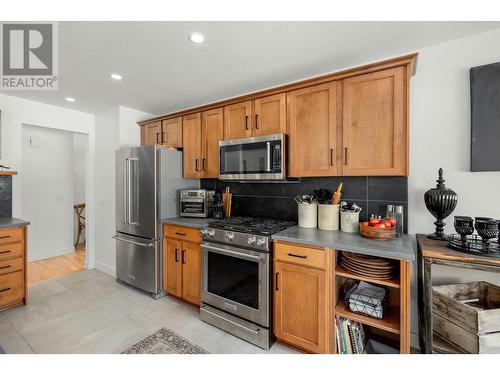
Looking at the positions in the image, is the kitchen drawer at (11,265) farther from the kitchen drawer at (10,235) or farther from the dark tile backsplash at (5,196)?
the dark tile backsplash at (5,196)

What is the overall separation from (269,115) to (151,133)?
6.19 feet

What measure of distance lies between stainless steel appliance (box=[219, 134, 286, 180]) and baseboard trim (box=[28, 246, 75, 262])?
387cm

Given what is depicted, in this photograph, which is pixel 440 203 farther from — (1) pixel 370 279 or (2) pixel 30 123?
(2) pixel 30 123

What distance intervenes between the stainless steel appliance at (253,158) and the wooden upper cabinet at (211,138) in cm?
18

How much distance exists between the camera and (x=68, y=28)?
1.64 metres

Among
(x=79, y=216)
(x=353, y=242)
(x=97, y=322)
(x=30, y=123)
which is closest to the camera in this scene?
(x=353, y=242)

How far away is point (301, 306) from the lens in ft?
5.92

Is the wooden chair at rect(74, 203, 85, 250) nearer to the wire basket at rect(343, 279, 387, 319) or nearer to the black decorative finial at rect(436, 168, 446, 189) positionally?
the wire basket at rect(343, 279, 387, 319)

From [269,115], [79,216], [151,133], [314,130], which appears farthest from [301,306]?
[79,216]

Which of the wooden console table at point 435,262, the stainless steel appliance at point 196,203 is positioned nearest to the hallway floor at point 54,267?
the stainless steel appliance at point 196,203

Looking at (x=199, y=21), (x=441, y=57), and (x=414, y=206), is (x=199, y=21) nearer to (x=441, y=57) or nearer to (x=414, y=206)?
(x=441, y=57)

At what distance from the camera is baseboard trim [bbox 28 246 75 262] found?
3969mm

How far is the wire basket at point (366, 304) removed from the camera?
1.65m
